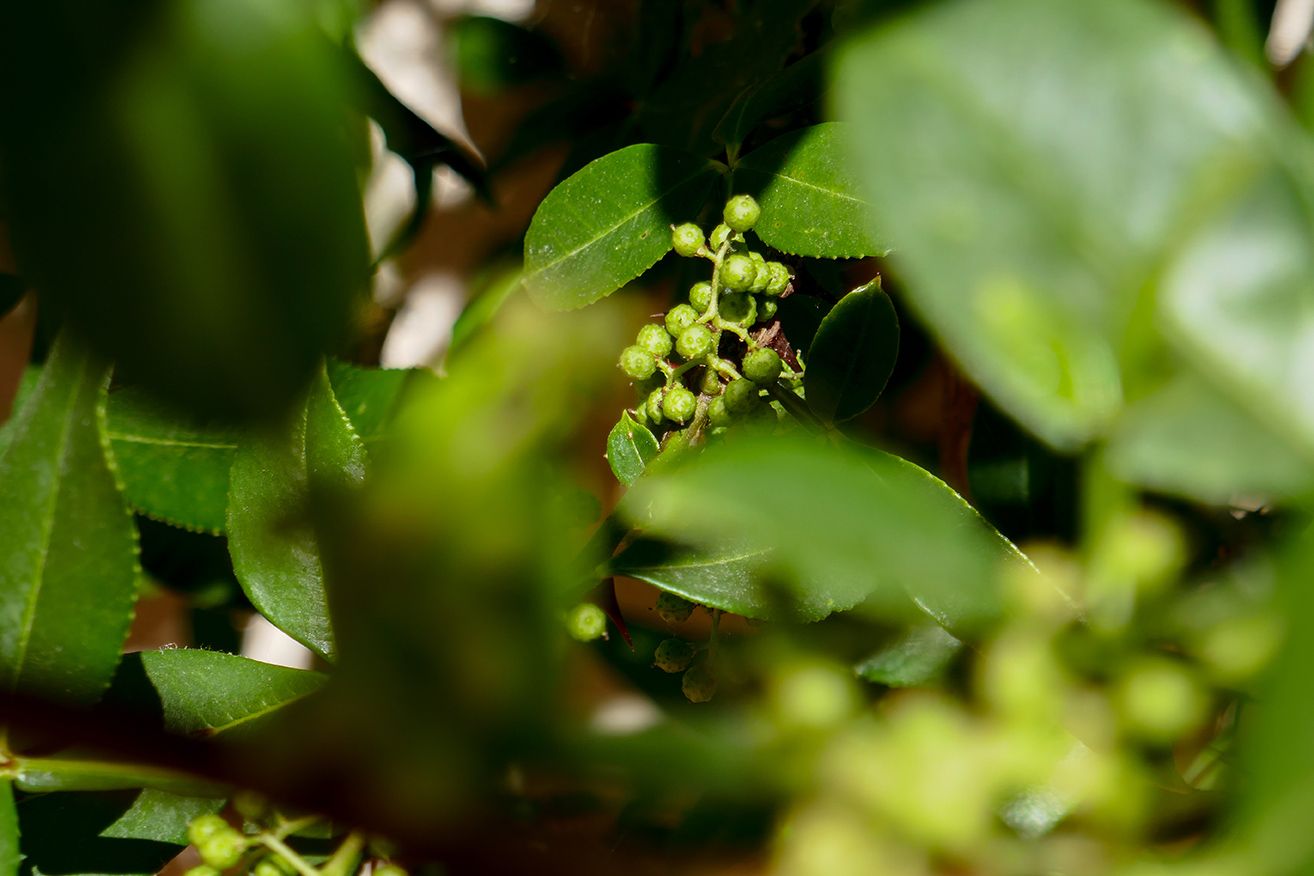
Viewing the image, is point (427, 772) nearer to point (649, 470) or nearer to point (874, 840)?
point (874, 840)

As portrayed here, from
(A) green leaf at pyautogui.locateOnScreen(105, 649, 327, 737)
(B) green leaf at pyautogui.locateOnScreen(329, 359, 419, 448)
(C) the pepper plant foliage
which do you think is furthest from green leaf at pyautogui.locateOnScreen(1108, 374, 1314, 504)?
(B) green leaf at pyautogui.locateOnScreen(329, 359, 419, 448)

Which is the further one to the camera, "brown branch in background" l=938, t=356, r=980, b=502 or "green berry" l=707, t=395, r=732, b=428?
"brown branch in background" l=938, t=356, r=980, b=502

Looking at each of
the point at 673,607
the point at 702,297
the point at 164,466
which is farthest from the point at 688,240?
the point at 164,466

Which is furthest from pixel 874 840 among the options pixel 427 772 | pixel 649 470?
pixel 649 470

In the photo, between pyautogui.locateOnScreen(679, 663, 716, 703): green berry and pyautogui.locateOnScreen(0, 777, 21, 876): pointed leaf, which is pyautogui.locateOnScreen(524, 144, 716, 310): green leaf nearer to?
pyautogui.locateOnScreen(679, 663, 716, 703): green berry

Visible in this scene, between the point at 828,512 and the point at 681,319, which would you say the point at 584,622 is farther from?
the point at 828,512
